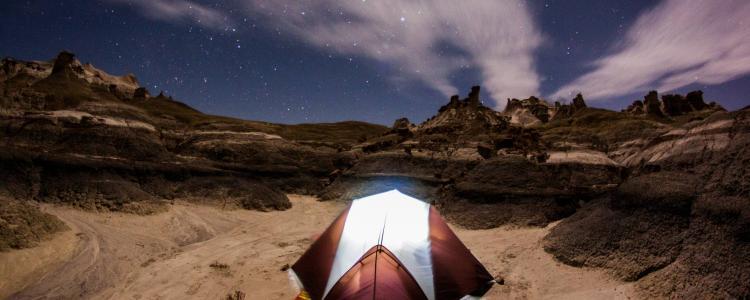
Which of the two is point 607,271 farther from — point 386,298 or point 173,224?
point 173,224

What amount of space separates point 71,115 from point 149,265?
25330 mm

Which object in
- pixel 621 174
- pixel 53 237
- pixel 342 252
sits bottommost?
pixel 53 237

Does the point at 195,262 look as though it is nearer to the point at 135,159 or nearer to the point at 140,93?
the point at 135,159

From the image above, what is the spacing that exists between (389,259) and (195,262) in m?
7.90

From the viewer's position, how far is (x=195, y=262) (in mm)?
11766

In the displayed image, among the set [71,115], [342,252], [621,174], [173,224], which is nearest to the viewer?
[342,252]

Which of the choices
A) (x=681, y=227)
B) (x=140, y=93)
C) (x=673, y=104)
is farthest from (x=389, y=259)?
(x=140, y=93)

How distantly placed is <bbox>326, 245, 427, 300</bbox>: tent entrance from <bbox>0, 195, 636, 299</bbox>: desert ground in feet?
7.88

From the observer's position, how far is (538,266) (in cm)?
1129

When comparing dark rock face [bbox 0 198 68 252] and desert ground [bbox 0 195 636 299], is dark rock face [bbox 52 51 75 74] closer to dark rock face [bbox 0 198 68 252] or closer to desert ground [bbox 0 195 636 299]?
desert ground [bbox 0 195 636 299]

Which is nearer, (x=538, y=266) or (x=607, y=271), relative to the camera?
(x=607, y=271)

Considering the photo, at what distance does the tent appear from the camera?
7691 mm

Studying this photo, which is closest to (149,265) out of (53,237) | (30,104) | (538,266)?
(53,237)

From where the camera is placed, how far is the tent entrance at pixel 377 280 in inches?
288
